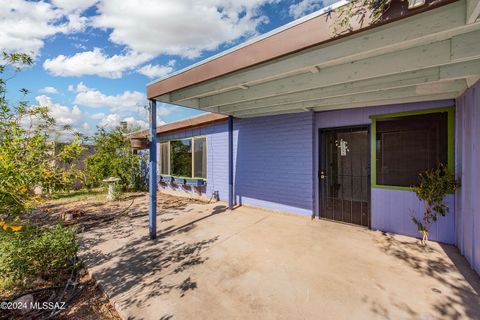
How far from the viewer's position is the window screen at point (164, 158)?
26.9 feet

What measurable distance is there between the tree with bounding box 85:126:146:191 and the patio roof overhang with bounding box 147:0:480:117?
6.36 m

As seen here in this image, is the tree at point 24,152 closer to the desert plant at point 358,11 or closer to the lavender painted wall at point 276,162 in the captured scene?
the desert plant at point 358,11

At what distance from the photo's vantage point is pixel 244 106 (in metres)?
Answer: 4.25

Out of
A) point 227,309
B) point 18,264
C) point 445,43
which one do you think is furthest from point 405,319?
point 18,264

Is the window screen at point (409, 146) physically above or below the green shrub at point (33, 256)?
above

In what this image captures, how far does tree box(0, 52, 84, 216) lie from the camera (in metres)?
1.80

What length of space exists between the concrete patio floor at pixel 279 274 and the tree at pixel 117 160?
5.24 metres

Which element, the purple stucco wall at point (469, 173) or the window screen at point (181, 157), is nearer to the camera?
the purple stucco wall at point (469, 173)

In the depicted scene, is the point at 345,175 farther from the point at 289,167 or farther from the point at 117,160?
the point at 117,160

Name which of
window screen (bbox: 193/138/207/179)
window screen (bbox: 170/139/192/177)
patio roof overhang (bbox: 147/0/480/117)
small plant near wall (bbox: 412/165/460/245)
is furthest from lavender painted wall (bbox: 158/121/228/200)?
small plant near wall (bbox: 412/165/460/245)

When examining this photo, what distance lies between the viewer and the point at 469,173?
254cm

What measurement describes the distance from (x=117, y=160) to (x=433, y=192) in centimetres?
960

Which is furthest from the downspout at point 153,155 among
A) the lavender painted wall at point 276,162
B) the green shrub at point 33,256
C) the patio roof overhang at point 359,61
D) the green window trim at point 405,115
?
the green window trim at point 405,115

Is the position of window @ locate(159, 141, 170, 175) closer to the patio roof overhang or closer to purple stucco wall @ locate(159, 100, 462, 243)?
purple stucco wall @ locate(159, 100, 462, 243)
